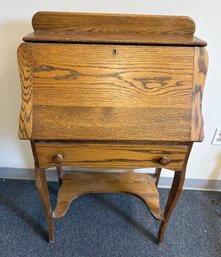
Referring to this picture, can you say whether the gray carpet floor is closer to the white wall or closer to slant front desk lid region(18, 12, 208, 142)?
the white wall

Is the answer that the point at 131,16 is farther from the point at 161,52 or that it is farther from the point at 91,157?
the point at 91,157

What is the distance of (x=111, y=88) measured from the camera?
672 millimetres

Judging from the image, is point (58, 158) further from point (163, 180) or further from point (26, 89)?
point (163, 180)

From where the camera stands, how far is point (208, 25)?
867 millimetres

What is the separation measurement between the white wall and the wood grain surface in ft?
1.00

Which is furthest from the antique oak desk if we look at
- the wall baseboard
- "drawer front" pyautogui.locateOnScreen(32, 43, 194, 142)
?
the wall baseboard

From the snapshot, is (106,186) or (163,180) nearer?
(106,186)

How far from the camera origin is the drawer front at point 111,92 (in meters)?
0.66

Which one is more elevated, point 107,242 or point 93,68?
point 93,68

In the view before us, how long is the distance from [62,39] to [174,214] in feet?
3.45

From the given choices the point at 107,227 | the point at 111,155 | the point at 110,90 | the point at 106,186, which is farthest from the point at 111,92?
the point at 107,227

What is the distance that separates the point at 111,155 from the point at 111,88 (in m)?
0.23

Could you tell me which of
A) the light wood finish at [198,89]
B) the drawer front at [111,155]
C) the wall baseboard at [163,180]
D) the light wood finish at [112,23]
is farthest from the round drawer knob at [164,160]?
the wall baseboard at [163,180]

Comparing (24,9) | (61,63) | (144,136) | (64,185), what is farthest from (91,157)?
(24,9)
